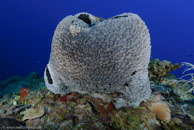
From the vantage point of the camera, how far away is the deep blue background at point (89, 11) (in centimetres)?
6838

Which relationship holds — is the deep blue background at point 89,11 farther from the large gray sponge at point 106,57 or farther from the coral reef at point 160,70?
the large gray sponge at point 106,57

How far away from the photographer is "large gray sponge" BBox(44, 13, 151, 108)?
7.39 ft

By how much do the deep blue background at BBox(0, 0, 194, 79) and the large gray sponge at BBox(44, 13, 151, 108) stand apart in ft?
153

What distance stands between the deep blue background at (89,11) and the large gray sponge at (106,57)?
46571 mm

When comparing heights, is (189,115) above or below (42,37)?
below

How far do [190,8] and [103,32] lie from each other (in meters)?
155

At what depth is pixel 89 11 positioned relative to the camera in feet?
350

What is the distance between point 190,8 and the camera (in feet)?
395

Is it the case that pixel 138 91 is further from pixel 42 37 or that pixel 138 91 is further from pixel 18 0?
pixel 18 0

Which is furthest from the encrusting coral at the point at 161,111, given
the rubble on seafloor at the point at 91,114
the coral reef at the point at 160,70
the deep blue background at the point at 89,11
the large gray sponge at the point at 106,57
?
the deep blue background at the point at 89,11

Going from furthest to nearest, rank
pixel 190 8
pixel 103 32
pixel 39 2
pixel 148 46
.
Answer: pixel 190 8, pixel 39 2, pixel 148 46, pixel 103 32

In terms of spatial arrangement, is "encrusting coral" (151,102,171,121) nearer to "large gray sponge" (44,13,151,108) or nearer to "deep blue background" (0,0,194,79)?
"large gray sponge" (44,13,151,108)

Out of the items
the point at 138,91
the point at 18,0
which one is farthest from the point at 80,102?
the point at 18,0

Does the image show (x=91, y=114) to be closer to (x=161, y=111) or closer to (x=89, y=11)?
(x=161, y=111)
